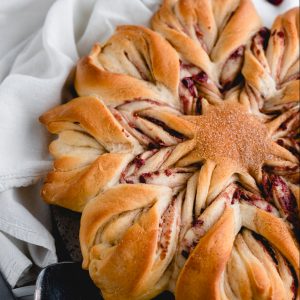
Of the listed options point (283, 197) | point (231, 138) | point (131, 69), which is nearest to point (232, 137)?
point (231, 138)

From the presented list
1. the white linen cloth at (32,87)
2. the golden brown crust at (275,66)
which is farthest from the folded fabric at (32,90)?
the golden brown crust at (275,66)

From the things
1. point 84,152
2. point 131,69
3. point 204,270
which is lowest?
point 204,270

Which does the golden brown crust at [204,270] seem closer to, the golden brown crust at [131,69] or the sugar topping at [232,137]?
the sugar topping at [232,137]

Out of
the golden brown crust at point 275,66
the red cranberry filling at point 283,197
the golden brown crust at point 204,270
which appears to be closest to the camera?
the golden brown crust at point 204,270

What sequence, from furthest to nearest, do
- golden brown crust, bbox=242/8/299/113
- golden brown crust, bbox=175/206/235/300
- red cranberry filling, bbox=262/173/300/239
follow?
golden brown crust, bbox=242/8/299/113 < red cranberry filling, bbox=262/173/300/239 < golden brown crust, bbox=175/206/235/300

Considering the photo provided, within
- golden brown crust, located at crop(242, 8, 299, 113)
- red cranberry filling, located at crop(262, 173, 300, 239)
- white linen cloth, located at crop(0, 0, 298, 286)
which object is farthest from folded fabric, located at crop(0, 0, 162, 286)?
red cranberry filling, located at crop(262, 173, 300, 239)

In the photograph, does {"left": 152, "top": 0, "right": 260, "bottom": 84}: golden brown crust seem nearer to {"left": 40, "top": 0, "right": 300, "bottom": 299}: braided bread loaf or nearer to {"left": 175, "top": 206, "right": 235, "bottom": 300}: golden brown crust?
{"left": 40, "top": 0, "right": 300, "bottom": 299}: braided bread loaf

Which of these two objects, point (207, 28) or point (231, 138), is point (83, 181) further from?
point (207, 28)
